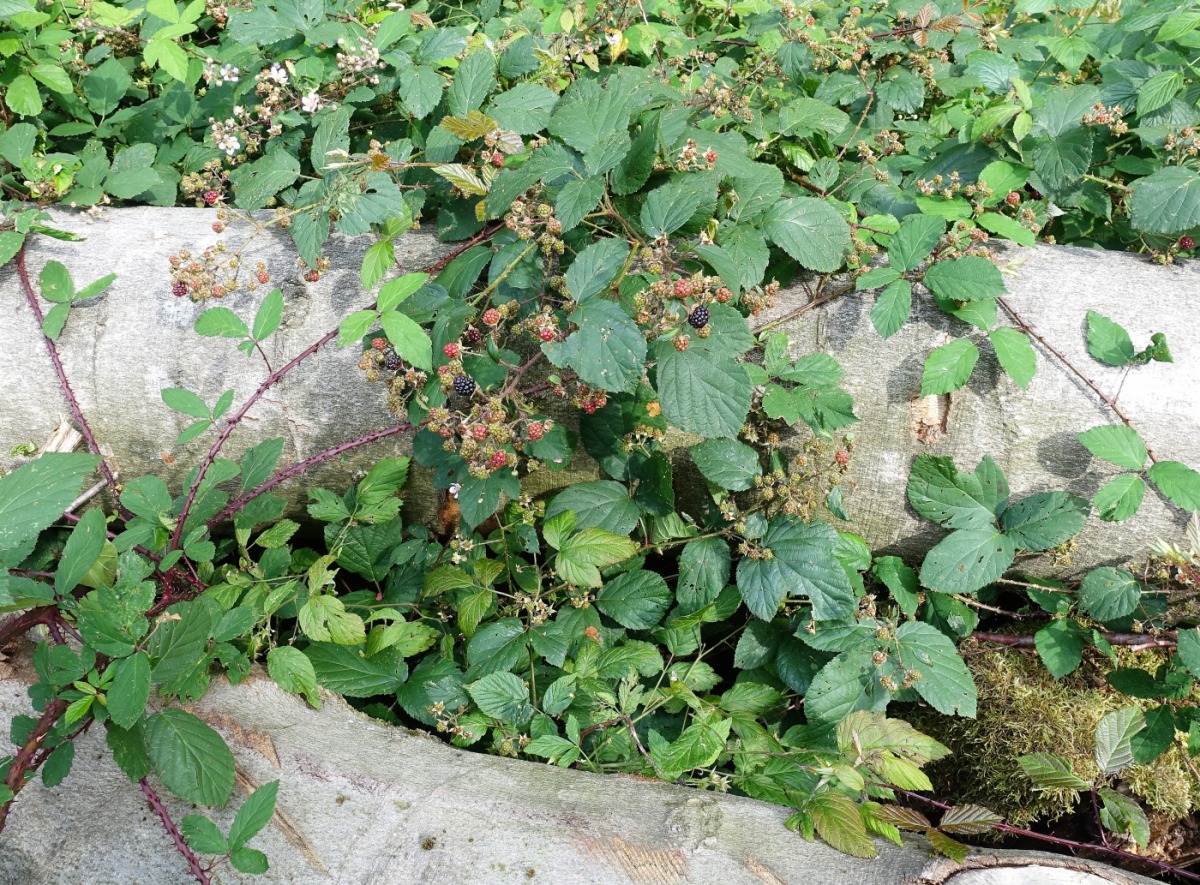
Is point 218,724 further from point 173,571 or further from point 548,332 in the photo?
point 548,332

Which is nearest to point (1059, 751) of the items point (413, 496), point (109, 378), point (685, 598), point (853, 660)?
point (853, 660)

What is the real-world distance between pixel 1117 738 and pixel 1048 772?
0.19 meters

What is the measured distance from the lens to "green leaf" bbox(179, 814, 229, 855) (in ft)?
4.11

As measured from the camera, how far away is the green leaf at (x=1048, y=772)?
175 cm

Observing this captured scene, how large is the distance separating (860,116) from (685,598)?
1.78 meters

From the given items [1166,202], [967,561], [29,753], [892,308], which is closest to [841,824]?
[967,561]

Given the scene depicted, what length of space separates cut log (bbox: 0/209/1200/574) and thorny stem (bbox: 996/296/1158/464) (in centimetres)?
1

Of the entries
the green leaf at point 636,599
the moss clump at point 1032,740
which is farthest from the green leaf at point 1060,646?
the green leaf at point 636,599

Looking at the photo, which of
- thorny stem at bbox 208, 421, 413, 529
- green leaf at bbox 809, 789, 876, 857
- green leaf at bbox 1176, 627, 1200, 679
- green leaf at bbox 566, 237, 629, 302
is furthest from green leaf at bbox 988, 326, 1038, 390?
thorny stem at bbox 208, 421, 413, 529

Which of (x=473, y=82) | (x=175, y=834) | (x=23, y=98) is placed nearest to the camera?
(x=175, y=834)

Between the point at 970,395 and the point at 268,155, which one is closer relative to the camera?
the point at 970,395

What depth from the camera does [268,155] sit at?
7.88 ft

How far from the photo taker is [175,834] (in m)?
1.36

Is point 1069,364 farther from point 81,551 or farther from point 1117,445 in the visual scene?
point 81,551
